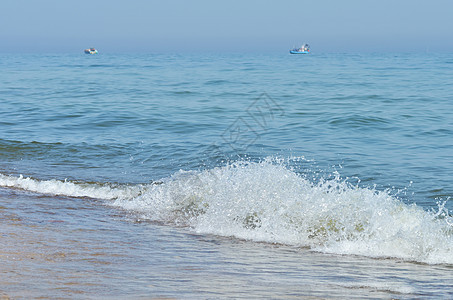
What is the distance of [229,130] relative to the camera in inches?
544

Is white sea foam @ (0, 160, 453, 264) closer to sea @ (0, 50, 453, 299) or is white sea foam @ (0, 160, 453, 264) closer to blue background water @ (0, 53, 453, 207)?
sea @ (0, 50, 453, 299)

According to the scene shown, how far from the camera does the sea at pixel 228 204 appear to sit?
4.03 m

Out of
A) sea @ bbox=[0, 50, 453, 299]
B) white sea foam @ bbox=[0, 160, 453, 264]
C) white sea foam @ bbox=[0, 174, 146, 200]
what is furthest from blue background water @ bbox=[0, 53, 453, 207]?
white sea foam @ bbox=[0, 160, 453, 264]

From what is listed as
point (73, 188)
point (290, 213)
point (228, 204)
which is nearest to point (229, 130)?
point (73, 188)

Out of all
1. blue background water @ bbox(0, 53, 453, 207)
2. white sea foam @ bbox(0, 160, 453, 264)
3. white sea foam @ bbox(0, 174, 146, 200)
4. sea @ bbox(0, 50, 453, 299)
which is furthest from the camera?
blue background water @ bbox(0, 53, 453, 207)

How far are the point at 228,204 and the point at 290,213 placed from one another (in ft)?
2.87

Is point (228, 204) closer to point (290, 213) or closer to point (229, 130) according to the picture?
point (290, 213)

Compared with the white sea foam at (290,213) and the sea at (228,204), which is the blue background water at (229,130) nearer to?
the sea at (228,204)

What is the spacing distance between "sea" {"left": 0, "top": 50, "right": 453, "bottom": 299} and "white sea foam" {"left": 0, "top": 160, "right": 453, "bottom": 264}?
2 centimetres

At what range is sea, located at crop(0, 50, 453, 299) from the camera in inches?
159

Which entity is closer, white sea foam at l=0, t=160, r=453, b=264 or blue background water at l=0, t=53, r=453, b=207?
white sea foam at l=0, t=160, r=453, b=264

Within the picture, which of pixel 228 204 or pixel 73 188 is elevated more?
pixel 228 204

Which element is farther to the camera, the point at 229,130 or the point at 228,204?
the point at 229,130

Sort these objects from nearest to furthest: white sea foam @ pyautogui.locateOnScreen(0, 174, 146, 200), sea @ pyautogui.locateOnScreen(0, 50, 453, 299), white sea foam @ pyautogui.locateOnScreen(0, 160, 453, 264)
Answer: sea @ pyautogui.locateOnScreen(0, 50, 453, 299), white sea foam @ pyautogui.locateOnScreen(0, 160, 453, 264), white sea foam @ pyautogui.locateOnScreen(0, 174, 146, 200)
